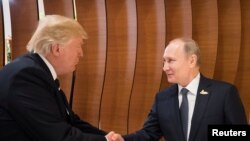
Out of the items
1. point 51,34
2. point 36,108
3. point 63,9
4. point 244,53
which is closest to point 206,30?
point 244,53

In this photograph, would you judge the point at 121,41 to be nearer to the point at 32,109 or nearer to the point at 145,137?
the point at 145,137

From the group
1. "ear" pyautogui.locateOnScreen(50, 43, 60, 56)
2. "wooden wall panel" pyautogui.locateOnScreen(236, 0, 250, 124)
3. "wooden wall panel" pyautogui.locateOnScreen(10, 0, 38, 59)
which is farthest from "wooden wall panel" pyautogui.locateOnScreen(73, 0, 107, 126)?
"wooden wall panel" pyautogui.locateOnScreen(236, 0, 250, 124)

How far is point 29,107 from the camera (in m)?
2.05

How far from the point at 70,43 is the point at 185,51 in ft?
3.55

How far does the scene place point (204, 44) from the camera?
5.30 metres

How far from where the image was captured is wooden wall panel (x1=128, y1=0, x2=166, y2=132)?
483 centimetres

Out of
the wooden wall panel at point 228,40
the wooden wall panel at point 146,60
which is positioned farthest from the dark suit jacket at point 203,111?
the wooden wall panel at point 228,40

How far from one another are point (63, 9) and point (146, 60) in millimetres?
1298

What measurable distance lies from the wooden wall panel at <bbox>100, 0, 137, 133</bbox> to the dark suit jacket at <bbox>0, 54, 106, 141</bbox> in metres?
2.47

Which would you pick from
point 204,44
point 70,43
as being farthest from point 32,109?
point 204,44

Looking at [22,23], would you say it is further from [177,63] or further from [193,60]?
[193,60]

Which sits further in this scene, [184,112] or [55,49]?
[184,112]

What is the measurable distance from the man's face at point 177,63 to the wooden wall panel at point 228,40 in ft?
8.73

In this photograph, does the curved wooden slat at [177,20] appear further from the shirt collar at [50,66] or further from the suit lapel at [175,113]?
the shirt collar at [50,66]
